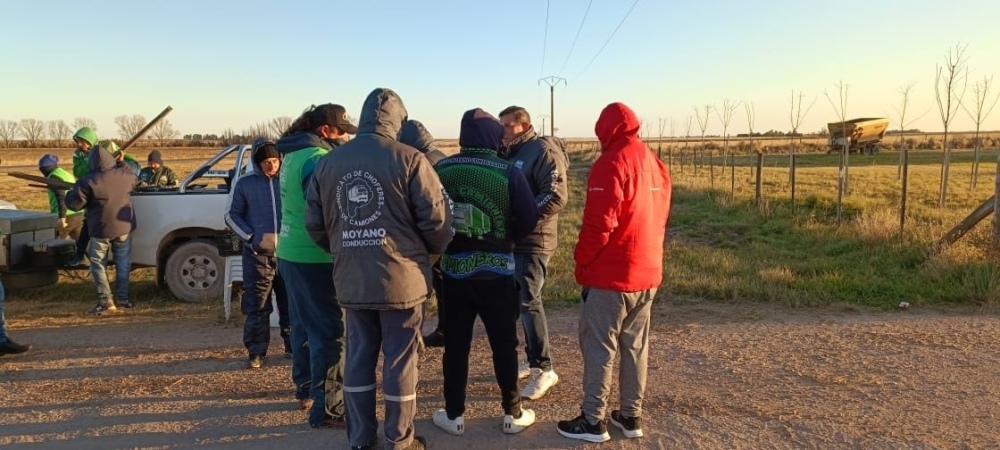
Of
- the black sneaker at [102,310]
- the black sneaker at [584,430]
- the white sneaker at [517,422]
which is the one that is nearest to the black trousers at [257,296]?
the white sneaker at [517,422]

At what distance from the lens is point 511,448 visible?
354 cm

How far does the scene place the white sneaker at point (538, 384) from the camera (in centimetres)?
425

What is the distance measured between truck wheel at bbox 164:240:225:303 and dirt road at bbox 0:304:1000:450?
3.62 ft

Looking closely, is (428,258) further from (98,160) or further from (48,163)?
(48,163)

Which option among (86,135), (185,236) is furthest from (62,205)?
(185,236)

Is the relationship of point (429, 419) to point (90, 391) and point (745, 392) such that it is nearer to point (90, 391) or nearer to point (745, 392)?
point (745, 392)

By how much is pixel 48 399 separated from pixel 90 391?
24 cm

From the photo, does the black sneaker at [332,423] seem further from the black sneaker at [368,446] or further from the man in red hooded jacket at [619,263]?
the man in red hooded jacket at [619,263]

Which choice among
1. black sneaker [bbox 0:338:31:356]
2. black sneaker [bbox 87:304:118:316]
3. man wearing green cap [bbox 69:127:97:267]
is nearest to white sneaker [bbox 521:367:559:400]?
black sneaker [bbox 0:338:31:356]

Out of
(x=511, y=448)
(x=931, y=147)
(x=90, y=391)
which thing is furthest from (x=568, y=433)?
(x=931, y=147)

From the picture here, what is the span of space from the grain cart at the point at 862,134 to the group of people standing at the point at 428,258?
2102 inches

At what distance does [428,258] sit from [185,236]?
523cm

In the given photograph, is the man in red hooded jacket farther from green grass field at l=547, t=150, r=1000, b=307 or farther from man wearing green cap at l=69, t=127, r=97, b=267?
man wearing green cap at l=69, t=127, r=97, b=267

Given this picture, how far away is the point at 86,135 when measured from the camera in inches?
317
